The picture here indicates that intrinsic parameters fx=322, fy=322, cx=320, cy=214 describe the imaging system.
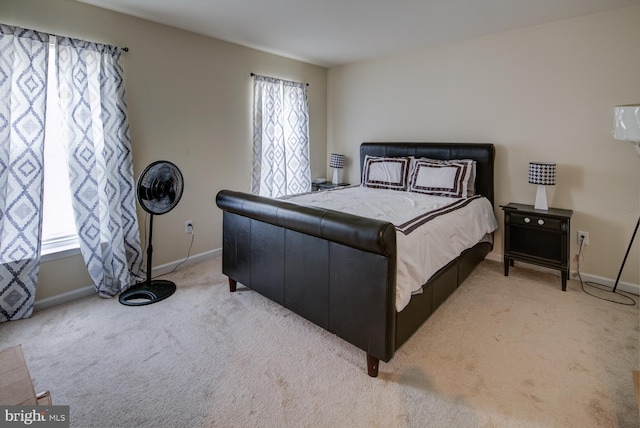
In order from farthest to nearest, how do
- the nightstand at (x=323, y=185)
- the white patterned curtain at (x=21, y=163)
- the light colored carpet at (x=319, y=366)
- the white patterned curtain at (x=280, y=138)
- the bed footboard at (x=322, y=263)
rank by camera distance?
the nightstand at (x=323, y=185) < the white patterned curtain at (x=280, y=138) < the white patterned curtain at (x=21, y=163) < the bed footboard at (x=322, y=263) < the light colored carpet at (x=319, y=366)

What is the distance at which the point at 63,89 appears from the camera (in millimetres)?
2494

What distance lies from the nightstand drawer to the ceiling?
173 cm

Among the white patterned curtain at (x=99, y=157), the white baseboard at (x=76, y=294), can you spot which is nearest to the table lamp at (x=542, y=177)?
the white baseboard at (x=76, y=294)

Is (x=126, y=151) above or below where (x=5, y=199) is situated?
above

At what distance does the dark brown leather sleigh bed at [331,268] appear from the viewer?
1679mm

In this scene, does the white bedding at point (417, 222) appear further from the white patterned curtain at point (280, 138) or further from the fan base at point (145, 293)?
the fan base at point (145, 293)

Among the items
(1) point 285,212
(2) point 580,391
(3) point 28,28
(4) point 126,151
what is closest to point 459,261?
(2) point 580,391

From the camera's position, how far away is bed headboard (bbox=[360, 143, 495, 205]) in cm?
334

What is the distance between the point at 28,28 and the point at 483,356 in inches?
150

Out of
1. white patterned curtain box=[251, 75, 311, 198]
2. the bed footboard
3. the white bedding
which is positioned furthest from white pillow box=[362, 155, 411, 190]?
the bed footboard

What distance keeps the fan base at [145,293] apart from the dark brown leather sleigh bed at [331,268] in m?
0.54

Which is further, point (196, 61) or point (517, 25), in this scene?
point (196, 61)

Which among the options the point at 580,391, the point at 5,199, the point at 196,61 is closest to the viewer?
the point at 580,391

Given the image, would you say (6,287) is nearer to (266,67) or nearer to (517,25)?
(266,67)
